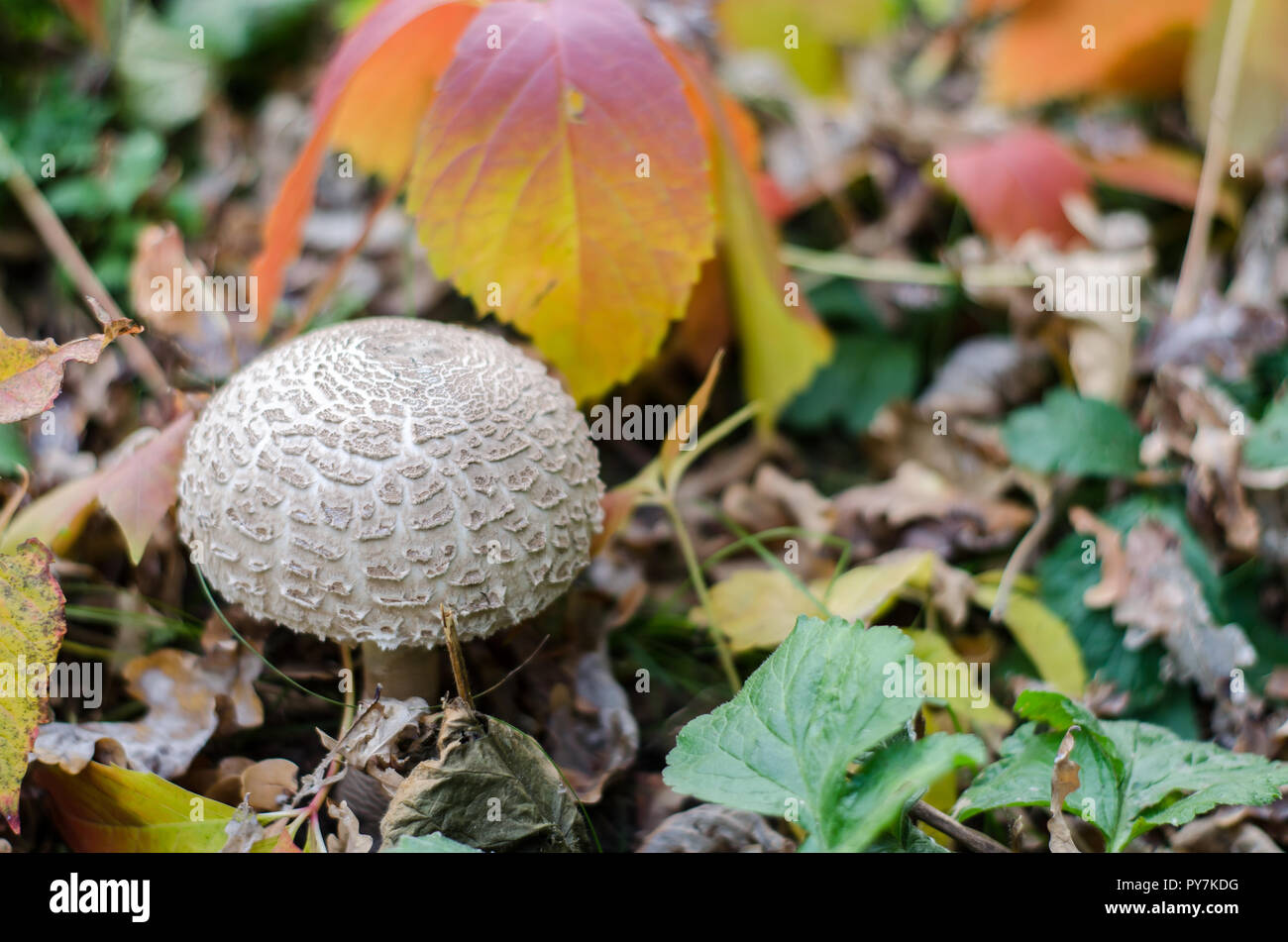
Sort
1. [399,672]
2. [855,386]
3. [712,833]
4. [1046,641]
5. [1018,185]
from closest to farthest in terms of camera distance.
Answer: [712,833]
[399,672]
[1046,641]
[1018,185]
[855,386]

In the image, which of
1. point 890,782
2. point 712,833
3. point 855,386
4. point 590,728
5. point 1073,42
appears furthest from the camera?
point 1073,42

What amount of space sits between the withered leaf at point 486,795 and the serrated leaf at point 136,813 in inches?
10.0

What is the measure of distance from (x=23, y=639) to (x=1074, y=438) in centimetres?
260

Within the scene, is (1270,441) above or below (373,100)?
below

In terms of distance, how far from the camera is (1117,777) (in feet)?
5.69

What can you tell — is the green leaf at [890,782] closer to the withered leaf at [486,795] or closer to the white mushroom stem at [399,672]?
the withered leaf at [486,795]

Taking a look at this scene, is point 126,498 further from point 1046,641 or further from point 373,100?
point 1046,641

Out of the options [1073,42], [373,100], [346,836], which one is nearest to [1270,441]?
[1073,42]

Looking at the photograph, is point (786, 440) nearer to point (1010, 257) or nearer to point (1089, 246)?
point (1010, 257)

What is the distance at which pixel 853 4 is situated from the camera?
4426mm

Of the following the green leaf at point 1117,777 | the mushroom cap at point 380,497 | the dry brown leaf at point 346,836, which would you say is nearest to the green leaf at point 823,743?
the green leaf at point 1117,777

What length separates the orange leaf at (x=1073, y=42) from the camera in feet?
11.8

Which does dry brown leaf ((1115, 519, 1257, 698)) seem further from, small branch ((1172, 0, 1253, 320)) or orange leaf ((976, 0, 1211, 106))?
orange leaf ((976, 0, 1211, 106))
